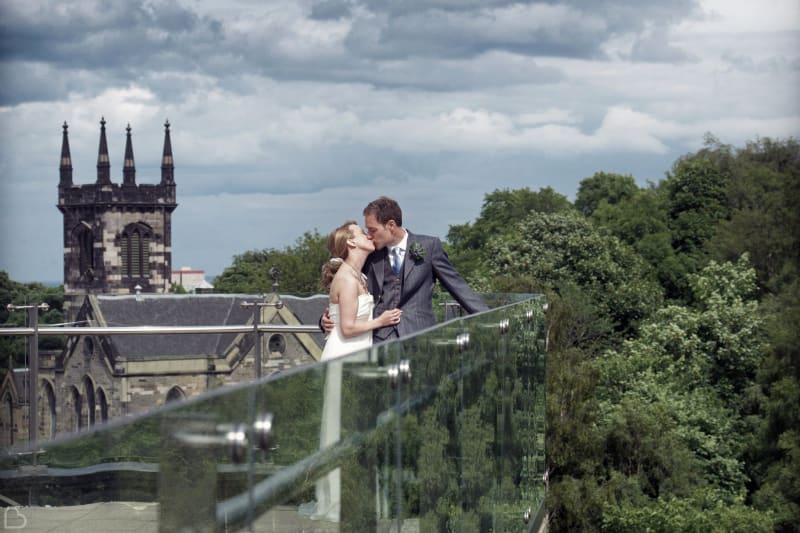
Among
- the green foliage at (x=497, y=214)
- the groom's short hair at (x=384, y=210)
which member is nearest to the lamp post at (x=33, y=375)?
the groom's short hair at (x=384, y=210)

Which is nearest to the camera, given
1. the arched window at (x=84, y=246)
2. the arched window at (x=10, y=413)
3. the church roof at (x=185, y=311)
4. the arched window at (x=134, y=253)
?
the arched window at (x=10, y=413)

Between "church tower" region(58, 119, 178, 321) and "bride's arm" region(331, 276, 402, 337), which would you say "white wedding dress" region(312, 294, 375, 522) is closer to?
"bride's arm" region(331, 276, 402, 337)

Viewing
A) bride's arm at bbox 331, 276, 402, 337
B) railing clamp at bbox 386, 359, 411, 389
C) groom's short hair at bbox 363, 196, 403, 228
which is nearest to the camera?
railing clamp at bbox 386, 359, 411, 389

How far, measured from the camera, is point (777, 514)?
4400 cm

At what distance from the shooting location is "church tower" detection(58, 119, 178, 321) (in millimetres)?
113000

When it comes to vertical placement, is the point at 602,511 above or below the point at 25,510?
below

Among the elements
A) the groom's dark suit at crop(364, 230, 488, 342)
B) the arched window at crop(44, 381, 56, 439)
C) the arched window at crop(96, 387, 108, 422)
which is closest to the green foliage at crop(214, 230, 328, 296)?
the arched window at crop(96, 387, 108, 422)

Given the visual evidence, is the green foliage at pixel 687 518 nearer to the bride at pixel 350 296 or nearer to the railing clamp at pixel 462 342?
the bride at pixel 350 296

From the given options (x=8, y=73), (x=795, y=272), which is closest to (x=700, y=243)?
(x=795, y=272)

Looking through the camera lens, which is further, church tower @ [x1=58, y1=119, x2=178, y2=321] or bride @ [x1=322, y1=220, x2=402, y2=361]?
church tower @ [x1=58, y1=119, x2=178, y2=321]

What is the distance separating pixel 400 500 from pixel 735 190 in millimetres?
75702

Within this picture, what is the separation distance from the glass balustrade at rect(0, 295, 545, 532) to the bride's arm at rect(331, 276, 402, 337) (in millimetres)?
662

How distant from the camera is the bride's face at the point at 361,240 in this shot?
6.68 m

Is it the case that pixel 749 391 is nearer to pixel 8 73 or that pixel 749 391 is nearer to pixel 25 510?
pixel 25 510
